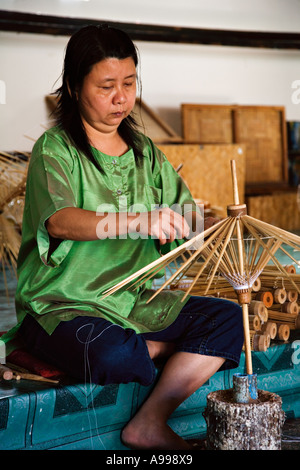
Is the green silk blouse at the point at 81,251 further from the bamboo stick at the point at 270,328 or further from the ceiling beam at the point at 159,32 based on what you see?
the ceiling beam at the point at 159,32

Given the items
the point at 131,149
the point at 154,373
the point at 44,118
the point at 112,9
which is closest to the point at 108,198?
the point at 131,149

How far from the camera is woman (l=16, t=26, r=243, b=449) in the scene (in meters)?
1.75

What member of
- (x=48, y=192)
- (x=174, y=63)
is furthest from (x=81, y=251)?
(x=174, y=63)

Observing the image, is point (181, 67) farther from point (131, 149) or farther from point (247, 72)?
point (131, 149)

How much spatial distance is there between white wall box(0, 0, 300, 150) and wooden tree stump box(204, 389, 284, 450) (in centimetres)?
551

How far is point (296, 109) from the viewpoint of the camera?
8.47m

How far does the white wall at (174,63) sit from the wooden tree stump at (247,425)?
5.51 m

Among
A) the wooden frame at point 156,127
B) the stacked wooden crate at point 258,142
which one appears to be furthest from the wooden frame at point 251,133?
the wooden frame at point 156,127

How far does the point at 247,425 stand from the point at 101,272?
639mm

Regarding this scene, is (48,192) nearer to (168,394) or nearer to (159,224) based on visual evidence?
(159,224)

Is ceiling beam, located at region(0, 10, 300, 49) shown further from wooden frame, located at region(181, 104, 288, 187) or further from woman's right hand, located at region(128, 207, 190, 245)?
woman's right hand, located at region(128, 207, 190, 245)

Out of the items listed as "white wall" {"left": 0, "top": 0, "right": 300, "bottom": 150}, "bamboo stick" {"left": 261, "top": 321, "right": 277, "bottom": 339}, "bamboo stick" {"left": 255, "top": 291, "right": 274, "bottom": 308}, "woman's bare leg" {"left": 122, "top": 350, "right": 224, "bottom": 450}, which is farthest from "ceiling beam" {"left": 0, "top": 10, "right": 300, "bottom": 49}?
"woman's bare leg" {"left": 122, "top": 350, "right": 224, "bottom": 450}

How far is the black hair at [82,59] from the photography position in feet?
5.99

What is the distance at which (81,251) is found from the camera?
1.88 metres
